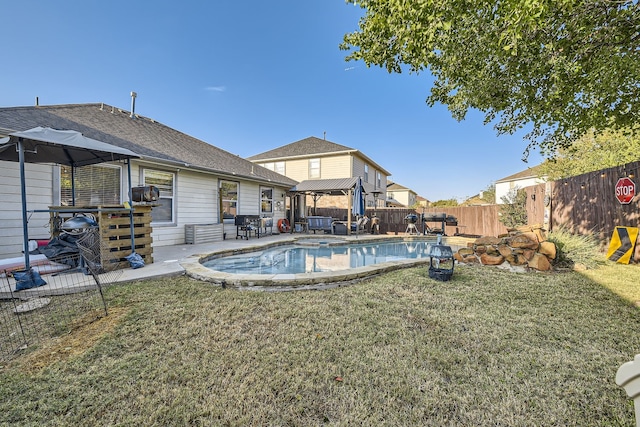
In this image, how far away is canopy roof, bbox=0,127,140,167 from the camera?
4.05m

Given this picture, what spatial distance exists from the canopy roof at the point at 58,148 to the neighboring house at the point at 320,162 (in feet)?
41.7

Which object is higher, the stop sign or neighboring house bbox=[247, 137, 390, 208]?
neighboring house bbox=[247, 137, 390, 208]

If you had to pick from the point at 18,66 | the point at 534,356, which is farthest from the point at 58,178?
the point at 534,356

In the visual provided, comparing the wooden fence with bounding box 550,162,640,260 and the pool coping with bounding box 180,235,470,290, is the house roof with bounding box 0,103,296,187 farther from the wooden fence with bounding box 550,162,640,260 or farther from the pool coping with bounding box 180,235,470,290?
the wooden fence with bounding box 550,162,640,260

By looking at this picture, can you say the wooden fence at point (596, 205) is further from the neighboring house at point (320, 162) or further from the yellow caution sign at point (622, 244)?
the neighboring house at point (320, 162)

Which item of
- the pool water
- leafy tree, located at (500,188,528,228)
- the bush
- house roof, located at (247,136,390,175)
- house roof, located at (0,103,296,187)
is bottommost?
the pool water

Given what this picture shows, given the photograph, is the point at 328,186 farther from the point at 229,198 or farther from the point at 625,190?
the point at 625,190

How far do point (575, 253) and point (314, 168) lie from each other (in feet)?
49.2

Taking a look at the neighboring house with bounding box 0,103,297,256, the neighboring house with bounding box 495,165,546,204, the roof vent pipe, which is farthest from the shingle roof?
the neighboring house with bounding box 495,165,546,204

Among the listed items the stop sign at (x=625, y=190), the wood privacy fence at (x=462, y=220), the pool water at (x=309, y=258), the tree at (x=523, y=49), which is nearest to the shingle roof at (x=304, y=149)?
the wood privacy fence at (x=462, y=220)

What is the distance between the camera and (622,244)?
579cm

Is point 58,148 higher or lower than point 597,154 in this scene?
lower

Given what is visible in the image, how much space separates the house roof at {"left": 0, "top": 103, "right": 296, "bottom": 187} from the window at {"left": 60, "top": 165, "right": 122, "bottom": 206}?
82cm

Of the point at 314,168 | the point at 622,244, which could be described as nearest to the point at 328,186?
the point at 314,168
